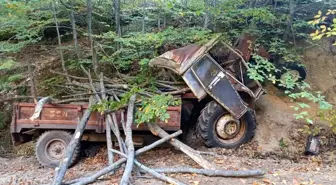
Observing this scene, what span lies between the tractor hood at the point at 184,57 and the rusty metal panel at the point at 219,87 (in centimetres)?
14

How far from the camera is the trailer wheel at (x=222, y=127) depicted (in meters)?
6.36

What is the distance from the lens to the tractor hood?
20.2ft

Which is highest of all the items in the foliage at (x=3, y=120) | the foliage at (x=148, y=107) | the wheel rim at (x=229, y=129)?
the foliage at (x=148, y=107)

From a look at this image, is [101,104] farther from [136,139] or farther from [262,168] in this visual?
[262,168]

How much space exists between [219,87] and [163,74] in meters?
1.76

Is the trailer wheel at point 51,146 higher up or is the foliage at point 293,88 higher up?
the foliage at point 293,88

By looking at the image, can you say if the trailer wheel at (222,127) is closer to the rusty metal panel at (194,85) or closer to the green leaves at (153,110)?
the rusty metal panel at (194,85)

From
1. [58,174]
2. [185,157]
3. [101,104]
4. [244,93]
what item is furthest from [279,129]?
[58,174]

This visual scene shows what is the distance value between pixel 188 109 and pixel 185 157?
4.46 ft

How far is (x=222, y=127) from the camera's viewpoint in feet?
21.3

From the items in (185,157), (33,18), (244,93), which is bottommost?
(185,157)

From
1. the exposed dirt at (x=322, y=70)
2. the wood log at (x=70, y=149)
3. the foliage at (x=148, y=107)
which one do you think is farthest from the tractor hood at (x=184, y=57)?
the exposed dirt at (x=322, y=70)

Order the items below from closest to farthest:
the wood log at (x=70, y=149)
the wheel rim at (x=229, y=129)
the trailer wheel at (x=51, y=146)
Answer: the wood log at (x=70, y=149), the trailer wheel at (x=51, y=146), the wheel rim at (x=229, y=129)

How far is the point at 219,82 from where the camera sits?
247 inches
